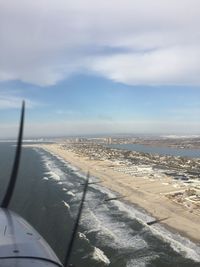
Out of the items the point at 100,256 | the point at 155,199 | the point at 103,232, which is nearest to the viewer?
the point at 100,256

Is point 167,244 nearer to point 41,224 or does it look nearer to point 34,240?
point 41,224

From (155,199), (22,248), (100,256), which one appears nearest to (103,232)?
(100,256)

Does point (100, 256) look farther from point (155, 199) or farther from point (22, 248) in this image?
point (22, 248)

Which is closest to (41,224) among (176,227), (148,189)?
(176,227)

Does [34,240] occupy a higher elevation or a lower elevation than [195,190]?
higher

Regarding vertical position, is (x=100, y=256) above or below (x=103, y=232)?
below

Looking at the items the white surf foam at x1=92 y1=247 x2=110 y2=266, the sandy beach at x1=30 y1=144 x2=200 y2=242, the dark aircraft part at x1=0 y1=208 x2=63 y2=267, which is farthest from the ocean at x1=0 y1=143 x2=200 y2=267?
the dark aircraft part at x1=0 y1=208 x2=63 y2=267
